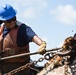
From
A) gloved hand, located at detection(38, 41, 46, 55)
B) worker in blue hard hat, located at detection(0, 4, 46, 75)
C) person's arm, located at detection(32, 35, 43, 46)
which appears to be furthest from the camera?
worker in blue hard hat, located at detection(0, 4, 46, 75)

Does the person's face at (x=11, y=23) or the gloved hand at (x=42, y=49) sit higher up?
the person's face at (x=11, y=23)

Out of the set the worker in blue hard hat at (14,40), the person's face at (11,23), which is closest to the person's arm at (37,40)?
the worker in blue hard hat at (14,40)

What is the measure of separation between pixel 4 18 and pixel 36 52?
1.34 meters

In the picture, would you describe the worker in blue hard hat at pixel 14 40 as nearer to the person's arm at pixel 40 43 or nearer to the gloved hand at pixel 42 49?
the person's arm at pixel 40 43

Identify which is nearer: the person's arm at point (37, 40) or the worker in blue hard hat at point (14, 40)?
the person's arm at point (37, 40)

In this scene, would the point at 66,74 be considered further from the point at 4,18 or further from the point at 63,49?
the point at 4,18

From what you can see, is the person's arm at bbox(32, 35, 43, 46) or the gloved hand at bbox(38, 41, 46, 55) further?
the person's arm at bbox(32, 35, 43, 46)

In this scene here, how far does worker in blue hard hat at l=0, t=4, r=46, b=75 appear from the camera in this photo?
7920 millimetres

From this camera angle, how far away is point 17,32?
8.05m

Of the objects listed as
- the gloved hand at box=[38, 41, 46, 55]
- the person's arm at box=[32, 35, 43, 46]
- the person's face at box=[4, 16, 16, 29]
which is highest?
the person's face at box=[4, 16, 16, 29]

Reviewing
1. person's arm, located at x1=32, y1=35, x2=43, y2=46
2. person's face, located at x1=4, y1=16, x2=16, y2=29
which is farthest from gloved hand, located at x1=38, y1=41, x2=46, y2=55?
person's face, located at x1=4, y1=16, x2=16, y2=29

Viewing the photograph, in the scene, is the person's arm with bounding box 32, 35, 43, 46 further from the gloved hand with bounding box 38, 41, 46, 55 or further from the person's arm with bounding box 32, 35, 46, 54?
the gloved hand with bounding box 38, 41, 46, 55

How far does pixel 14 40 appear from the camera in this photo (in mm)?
8086

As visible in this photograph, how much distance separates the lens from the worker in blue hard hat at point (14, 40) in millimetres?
7920
